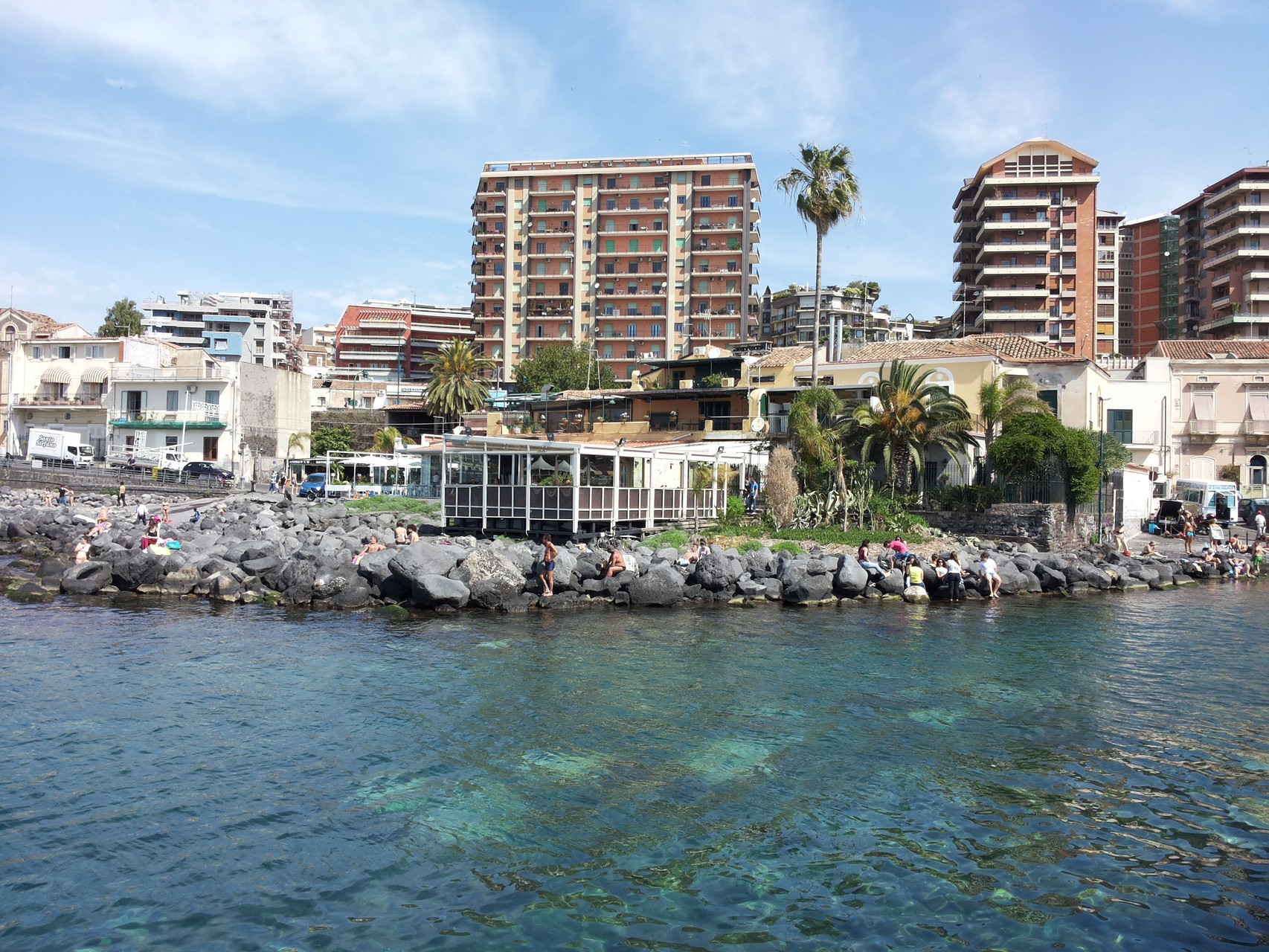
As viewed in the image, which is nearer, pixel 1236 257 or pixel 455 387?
pixel 455 387

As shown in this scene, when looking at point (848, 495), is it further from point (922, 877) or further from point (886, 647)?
point (922, 877)

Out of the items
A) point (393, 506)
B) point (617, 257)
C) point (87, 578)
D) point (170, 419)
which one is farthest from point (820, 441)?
point (617, 257)

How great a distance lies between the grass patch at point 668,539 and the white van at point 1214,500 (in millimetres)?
30888

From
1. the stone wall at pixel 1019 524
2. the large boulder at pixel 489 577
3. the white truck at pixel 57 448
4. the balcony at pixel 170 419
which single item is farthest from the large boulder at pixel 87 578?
the balcony at pixel 170 419

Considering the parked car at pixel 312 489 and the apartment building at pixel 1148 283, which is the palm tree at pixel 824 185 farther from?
the apartment building at pixel 1148 283

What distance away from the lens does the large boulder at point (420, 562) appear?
24109 mm

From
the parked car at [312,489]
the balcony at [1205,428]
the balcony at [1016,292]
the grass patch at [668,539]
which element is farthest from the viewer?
the balcony at [1016,292]

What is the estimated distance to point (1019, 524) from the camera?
3466 centimetres

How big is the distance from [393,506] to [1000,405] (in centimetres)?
2770

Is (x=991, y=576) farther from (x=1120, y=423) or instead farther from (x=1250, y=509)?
(x=1250, y=509)

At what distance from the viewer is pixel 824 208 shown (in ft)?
132

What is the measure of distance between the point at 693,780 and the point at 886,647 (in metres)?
9.71

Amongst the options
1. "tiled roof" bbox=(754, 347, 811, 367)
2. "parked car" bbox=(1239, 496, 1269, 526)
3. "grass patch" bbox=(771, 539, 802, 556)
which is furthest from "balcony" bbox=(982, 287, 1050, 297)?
"grass patch" bbox=(771, 539, 802, 556)

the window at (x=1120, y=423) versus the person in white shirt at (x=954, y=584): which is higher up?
the window at (x=1120, y=423)
